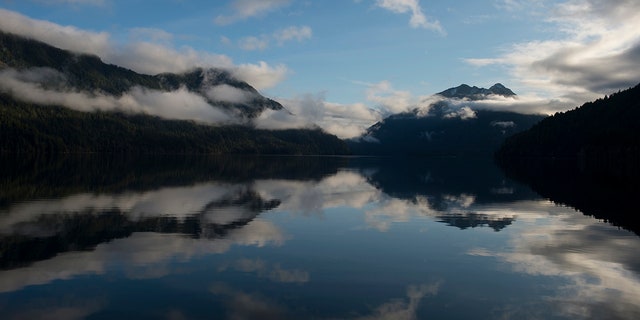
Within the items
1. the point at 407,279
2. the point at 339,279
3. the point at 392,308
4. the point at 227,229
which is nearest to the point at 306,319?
the point at 392,308

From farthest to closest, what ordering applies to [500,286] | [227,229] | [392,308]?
[227,229] → [500,286] → [392,308]

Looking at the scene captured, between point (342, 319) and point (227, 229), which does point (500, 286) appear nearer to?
point (342, 319)

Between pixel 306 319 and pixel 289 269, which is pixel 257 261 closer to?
pixel 289 269

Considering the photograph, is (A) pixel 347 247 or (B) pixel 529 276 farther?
(A) pixel 347 247

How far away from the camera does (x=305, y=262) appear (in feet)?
101

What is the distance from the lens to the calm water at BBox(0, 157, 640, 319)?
A: 2198cm

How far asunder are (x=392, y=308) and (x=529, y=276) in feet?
35.4

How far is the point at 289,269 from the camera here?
28.8 m

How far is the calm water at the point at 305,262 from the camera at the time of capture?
22.0 metres

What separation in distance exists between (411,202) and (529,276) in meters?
38.2

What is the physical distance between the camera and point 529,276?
28422 millimetres

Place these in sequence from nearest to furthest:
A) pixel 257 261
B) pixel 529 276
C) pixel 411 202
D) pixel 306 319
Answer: pixel 306 319, pixel 529 276, pixel 257 261, pixel 411 202

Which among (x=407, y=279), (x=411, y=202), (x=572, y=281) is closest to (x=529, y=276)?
(x=572, y=281)

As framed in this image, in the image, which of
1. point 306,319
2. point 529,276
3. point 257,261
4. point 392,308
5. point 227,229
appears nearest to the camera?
point 306,319
